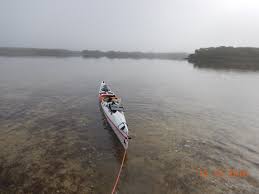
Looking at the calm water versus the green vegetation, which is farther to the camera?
the green vegetation

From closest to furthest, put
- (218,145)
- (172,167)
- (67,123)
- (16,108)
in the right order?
(172,167) → (218,145) → (67,123) → (16,108)

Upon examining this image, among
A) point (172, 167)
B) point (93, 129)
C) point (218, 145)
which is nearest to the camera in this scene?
point (172, 167)

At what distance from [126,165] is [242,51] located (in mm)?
153720

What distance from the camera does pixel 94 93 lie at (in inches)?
1391

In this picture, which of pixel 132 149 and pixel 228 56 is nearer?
pixel 132 149

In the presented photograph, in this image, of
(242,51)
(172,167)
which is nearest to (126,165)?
(172,167)

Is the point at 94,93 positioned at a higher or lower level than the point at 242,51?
lower

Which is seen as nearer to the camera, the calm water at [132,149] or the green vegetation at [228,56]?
the calm water at [132,149]

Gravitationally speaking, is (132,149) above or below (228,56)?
below

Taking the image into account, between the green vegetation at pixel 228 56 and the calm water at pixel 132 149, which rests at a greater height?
the green vegetation at pixel 228 56

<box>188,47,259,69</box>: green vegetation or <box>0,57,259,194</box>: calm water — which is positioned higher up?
<box>188,47,259,69</box>: green vegetation

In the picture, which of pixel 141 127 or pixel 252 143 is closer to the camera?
pixel 252 143

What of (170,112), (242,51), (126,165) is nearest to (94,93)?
(170,112)

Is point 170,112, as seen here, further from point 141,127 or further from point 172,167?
point 172,167
